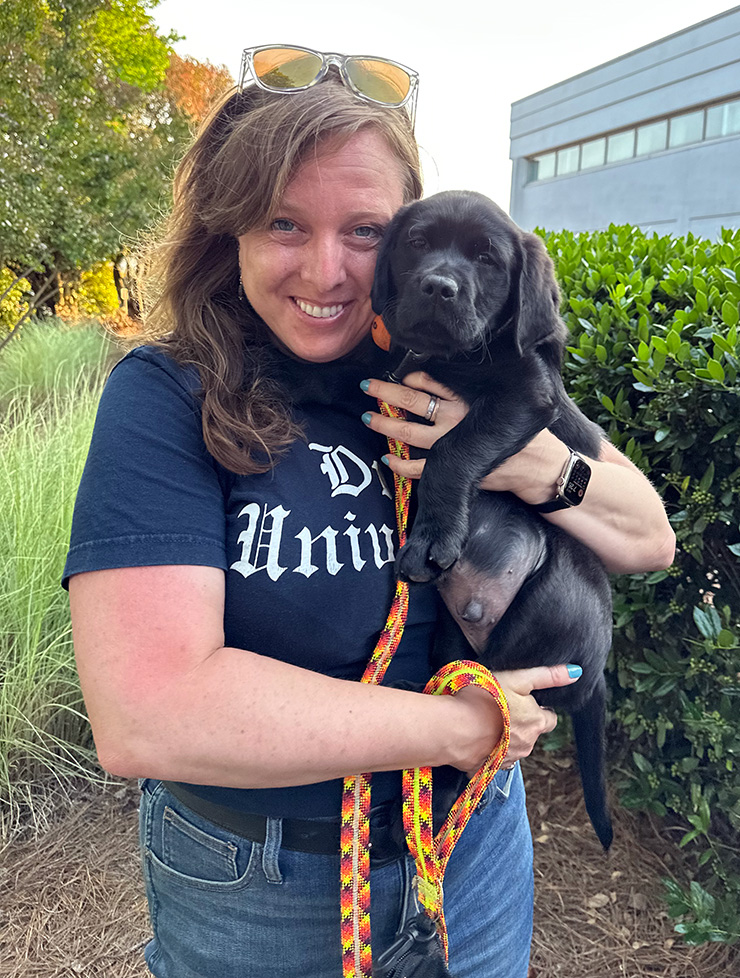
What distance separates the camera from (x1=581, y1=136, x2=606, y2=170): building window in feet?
99.9

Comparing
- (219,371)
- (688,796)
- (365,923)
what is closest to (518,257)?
(219,371)

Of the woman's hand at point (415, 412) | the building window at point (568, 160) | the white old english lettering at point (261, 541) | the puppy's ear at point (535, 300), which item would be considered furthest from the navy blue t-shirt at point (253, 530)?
the building window at point (568, 160)

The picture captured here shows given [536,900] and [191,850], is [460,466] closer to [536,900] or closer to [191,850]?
[191,850]

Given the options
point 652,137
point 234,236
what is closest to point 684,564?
point 234,236

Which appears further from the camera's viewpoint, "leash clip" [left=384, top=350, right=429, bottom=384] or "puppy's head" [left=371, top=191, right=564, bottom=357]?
"leash clip" [left=384, top=350, right=429, bottom=384]

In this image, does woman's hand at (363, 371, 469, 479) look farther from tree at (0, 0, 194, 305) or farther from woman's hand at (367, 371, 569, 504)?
tree at (0, 0, 194, 305)

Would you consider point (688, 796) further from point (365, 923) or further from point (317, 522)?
point (317, 522)

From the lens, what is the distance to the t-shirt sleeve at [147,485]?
3.60ft

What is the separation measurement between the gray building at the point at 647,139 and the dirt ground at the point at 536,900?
71.2ft

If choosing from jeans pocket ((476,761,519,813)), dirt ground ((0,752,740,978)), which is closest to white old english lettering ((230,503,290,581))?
jeans pocket ((476,761,519,813))

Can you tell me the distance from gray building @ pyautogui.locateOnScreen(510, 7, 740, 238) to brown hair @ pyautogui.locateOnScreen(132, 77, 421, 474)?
74.2 ft

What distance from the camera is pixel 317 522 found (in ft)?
4.19

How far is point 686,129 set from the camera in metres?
26.2

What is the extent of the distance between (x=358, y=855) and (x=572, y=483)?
83cm
